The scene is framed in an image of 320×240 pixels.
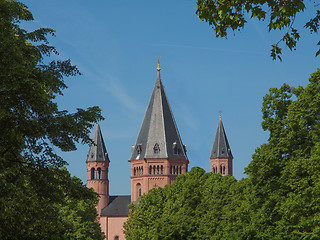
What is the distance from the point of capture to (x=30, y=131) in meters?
20.7

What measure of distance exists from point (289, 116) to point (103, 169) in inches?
4096

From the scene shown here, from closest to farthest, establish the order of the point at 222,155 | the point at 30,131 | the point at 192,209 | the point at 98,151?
the point at 30,131 → the point at 192,209 → the point at 98,151 → the point at 222,155

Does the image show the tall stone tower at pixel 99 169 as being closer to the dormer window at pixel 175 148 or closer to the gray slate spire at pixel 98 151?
the gray slate spire at pixel 98 151

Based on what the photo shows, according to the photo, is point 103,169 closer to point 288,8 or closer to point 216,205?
point 216,205

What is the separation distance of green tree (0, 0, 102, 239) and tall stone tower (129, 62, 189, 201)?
101539 millimetres

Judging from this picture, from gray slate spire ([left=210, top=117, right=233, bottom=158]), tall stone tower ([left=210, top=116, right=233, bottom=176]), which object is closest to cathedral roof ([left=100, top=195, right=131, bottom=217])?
tall stone tower ([left=210, top=116, right=233, bottom=176])

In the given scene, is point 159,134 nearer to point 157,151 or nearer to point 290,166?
point 157,151

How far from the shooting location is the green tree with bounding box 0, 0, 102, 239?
64.8 feet

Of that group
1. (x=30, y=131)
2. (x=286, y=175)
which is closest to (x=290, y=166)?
(x=286, y=175)

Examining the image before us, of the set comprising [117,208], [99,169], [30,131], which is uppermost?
[99,169]

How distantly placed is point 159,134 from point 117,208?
973 inches

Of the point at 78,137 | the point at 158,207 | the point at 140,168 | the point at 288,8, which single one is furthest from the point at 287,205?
the point at 140,168

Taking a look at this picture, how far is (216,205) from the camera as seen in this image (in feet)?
191

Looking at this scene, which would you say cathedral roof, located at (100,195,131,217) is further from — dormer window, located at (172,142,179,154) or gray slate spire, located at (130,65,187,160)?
dormer window, located at (172,142,179,154)
